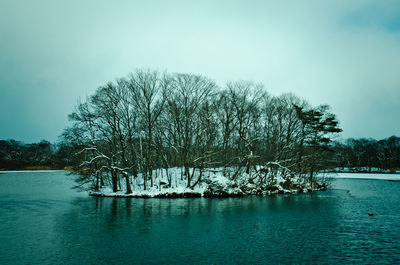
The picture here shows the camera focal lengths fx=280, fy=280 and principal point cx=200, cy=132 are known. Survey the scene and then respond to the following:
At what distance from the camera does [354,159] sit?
115m

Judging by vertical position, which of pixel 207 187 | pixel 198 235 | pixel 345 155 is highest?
pixel 345 155

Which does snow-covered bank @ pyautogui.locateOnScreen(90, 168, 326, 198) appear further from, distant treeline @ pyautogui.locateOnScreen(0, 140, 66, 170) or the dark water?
distant treeline @ pyautogui.locateOnScreen(0, 140, 66, 170)

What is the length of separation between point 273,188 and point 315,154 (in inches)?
481

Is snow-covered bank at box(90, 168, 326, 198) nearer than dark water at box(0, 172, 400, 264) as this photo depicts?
No

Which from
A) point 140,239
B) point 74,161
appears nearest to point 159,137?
point 74,161

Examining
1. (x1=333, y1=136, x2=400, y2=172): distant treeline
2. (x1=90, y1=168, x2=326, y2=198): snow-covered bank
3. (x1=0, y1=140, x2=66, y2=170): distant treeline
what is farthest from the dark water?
(x1=0, y1=140, x2=66, y2=170): distant treeline

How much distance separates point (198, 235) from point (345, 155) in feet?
373

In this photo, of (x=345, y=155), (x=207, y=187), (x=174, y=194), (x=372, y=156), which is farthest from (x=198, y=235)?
(x=345, y=155)

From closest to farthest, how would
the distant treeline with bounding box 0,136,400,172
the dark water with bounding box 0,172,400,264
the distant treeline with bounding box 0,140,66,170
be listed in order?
the dark water with bounding box 0,172,400,264
the distant treeline with bounding box 0,136,400,172
the distant treeline with bounding box 0,140,66,170

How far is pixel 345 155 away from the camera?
377 feet

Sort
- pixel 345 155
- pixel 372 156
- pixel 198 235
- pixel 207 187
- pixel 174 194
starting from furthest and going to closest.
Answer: pixel 345 155 < pixel 372 156 < pixel 207 187 < pixel 174 194 < pixel 198 235

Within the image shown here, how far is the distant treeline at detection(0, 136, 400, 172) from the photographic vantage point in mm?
106250

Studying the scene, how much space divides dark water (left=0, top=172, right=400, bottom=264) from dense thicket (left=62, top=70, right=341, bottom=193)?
462 inches

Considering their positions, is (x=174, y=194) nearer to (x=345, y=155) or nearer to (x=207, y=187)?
(x=207, y=187)
